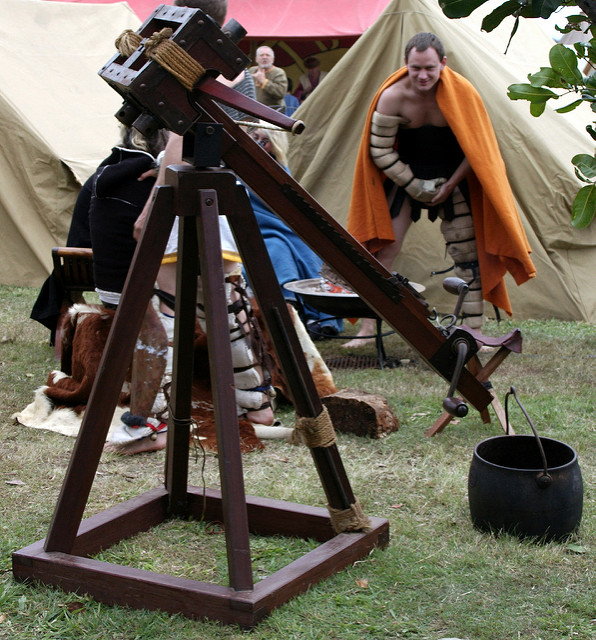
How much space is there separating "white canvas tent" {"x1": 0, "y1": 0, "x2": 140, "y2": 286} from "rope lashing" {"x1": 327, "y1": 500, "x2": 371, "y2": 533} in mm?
5662

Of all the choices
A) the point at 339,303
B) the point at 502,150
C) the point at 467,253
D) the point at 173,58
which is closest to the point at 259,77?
the point at 502,150

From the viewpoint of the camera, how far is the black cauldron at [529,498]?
2742mm

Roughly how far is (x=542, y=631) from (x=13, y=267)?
663 cm

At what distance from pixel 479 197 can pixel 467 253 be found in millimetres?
359

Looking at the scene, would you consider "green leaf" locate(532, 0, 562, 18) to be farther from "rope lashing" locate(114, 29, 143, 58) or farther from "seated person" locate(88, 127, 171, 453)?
"seated person" locate(88, 127, 171, 453)

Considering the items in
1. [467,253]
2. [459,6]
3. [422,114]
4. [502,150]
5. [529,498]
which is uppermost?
[459,6]

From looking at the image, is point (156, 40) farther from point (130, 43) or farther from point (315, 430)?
point (315, 430)

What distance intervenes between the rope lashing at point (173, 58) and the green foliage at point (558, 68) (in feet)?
3.04

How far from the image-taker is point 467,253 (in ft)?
17.9

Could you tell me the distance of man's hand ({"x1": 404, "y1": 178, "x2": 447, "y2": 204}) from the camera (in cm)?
530

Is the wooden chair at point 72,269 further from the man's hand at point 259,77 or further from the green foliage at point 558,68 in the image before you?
the man's hand at point 259,77

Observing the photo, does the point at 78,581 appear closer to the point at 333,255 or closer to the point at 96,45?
the point at 333,255

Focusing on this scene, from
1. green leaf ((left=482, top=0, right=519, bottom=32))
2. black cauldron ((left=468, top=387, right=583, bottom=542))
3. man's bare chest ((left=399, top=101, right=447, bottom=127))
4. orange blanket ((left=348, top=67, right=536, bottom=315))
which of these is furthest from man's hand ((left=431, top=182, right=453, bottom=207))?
green leaf ((left=482, top=0, right=519, bottom=32))

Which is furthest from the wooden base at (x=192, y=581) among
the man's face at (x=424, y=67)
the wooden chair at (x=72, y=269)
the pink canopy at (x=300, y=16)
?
the pink canopy at (x=300, y=16)
